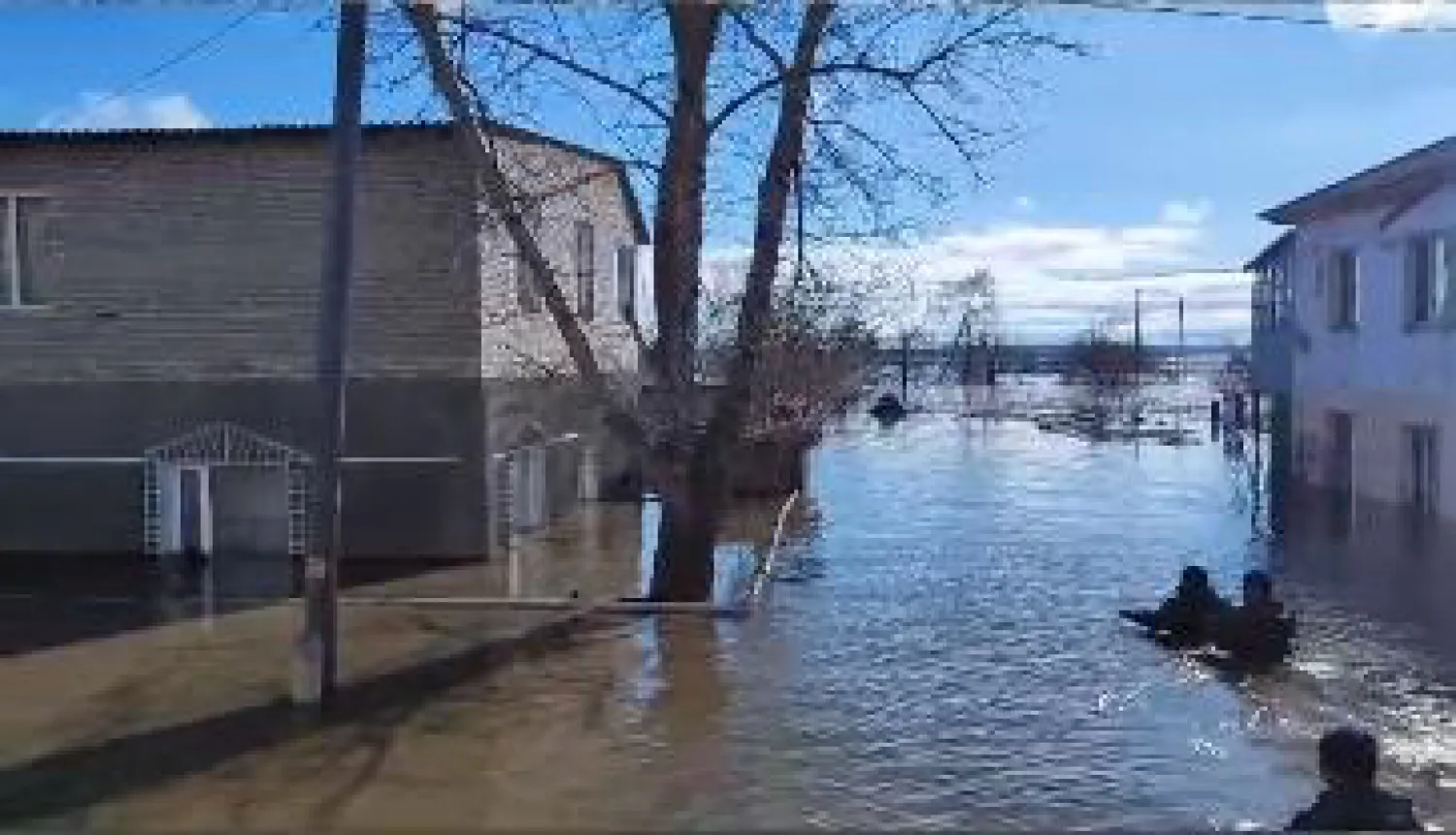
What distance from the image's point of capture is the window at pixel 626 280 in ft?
94.3

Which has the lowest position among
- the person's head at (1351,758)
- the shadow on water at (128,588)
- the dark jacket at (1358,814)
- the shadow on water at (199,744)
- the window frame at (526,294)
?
the shadow on water at (199,744)

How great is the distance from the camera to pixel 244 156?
2020 cm

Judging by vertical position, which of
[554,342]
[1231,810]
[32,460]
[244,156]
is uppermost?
[244,156]

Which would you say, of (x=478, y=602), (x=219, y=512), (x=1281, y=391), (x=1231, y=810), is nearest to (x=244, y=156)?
(x=219, y=512)

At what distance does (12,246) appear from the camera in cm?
2042

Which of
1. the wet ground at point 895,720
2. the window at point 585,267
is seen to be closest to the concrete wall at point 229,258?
the wet ground at point 895,720

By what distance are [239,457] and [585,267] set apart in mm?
7000

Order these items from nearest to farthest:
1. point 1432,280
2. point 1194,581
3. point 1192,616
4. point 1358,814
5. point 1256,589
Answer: point 1358,814 < point 1256,589 < point 1192,616 < point 1194,581 < point 1432,280

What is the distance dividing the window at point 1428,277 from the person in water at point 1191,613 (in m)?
10.7

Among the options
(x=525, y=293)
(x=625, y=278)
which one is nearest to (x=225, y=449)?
(x=525, y=293)

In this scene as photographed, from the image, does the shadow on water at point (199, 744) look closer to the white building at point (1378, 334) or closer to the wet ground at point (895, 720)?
the wet ground at point (895, 720)

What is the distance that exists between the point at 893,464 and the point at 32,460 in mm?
20616

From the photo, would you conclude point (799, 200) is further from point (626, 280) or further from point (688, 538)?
point (626, 280)

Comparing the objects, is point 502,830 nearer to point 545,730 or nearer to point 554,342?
point 545,730
